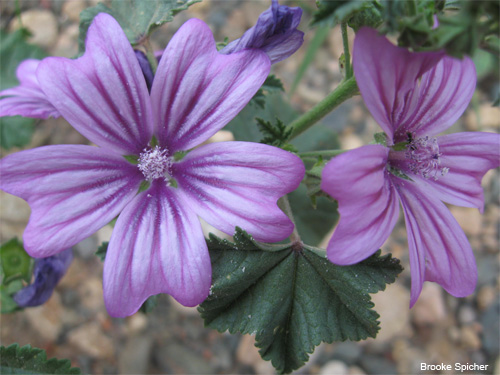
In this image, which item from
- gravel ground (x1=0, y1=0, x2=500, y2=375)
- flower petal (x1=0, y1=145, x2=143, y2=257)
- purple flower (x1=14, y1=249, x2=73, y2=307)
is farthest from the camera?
gravel ground (x1=0, y1=0, x2=500, y2=375)

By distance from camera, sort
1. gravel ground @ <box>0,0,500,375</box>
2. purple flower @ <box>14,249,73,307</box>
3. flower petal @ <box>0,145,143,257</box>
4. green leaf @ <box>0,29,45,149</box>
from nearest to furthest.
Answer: flower petal @ <box>0,145,143,257</box> → purple flower @ <box>14,249,73,307</box> → green leaf @ <box>0,29,45,149</box> → gravel ground @ <box>0,0,500,375</box>

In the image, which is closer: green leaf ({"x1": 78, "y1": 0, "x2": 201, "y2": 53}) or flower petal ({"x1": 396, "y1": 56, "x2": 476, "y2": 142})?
flower petal ({"x1": 396, "y1": 56, "x2": 476, "y2": 142})

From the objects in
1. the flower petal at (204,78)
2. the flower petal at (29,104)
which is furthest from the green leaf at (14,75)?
the flower petal at (204,78)

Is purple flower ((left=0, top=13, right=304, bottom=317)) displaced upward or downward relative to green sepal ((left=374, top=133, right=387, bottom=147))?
upward

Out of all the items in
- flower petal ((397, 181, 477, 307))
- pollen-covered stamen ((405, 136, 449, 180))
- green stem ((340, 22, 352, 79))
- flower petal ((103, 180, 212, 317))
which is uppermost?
green stem ((340, 22, 352, 79))

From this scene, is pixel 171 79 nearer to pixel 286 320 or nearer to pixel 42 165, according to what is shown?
pixel 42 165

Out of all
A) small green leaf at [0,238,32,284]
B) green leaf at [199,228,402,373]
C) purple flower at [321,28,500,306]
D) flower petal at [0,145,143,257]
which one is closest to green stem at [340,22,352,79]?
purple flower at [321,28,500,306]

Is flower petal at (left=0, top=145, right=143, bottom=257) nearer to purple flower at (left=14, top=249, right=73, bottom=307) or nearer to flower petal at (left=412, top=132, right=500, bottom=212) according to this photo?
purple flower at (left=14, top=249, right=73, bottom=307)
